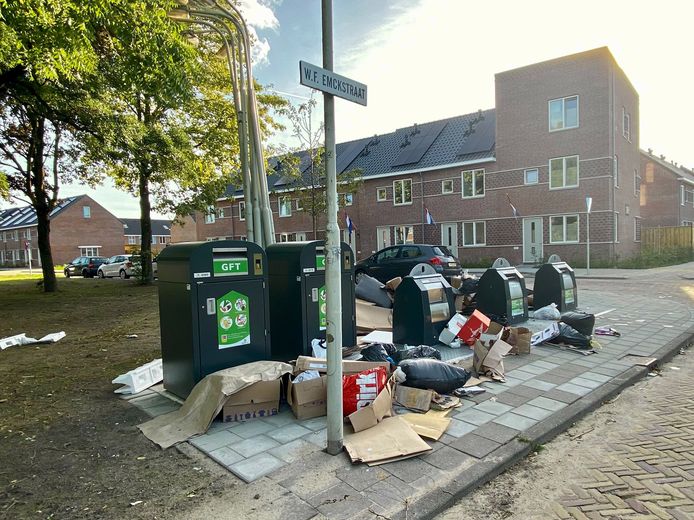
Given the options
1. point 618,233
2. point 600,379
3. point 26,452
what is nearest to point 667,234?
point 618,233

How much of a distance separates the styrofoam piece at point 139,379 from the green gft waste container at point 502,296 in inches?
204

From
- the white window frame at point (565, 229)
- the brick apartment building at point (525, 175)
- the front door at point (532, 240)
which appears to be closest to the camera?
the brick apartment building at point (525, 175)

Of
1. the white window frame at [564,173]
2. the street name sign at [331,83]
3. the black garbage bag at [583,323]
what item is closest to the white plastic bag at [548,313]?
the black garbage bag at [583,323]

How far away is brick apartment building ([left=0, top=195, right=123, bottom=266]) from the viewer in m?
55.8

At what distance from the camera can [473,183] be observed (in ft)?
87.6

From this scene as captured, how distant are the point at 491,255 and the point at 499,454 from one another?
23727 millimetres

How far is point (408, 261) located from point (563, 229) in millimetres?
13071

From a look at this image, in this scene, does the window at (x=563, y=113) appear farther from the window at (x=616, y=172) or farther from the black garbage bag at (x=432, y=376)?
the black garbage bag at (x=432, y=376)

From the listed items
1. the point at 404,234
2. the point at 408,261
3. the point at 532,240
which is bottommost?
the point at 408,261

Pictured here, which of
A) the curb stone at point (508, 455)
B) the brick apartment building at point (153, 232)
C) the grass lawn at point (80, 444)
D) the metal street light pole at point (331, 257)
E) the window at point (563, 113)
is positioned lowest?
the curb stone at point (508, 455)

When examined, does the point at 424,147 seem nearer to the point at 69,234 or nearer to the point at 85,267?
the point at 85,267

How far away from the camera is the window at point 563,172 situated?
23.5 metres

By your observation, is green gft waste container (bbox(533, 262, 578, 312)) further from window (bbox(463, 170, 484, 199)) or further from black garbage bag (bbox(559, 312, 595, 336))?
window (bbox(463, 170, 484, 199))

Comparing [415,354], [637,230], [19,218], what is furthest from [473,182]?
[19,218]
